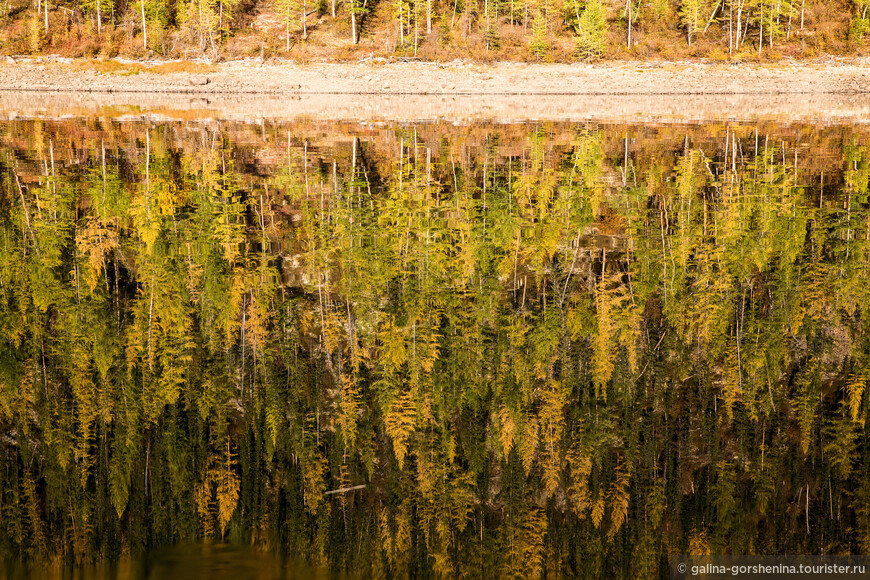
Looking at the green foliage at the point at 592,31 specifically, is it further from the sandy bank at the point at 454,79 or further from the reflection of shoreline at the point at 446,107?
the reflection of shoreline at the point at 446,107

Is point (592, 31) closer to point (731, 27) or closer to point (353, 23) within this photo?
point (731, 27)

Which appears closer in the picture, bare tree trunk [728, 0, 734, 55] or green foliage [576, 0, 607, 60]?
green foliage [576, 0, 607, 60]

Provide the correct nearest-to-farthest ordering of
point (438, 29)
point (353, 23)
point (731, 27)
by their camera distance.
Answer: point (353, 23)
point (731, 27)
point (438, 29)

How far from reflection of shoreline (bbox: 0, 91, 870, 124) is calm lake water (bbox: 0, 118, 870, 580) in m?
26.2

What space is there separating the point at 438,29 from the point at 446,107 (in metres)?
28.4

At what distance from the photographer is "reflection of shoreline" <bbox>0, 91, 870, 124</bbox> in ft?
133

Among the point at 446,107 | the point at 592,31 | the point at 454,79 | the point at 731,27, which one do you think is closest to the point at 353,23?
the point at 454,79

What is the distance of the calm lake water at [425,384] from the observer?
5906mm

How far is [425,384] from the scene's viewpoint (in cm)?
828

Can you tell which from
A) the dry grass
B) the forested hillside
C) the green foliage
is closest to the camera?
the dry grass

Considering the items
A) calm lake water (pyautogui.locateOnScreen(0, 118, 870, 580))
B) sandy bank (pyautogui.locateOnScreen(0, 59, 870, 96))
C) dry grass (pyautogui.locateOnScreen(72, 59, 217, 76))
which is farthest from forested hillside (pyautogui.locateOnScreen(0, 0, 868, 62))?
calm lake water (pyautogui.locateOnScreen(0, 118, 870, 580))

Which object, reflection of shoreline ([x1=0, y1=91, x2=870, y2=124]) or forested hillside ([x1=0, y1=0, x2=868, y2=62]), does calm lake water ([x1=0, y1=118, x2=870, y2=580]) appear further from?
forested hillside ([x1=0, y1=0, x2=868, y2=62])


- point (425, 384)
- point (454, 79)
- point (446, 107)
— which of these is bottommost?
point (425, 384)

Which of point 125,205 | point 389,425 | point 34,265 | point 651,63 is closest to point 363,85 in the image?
point 651,63
